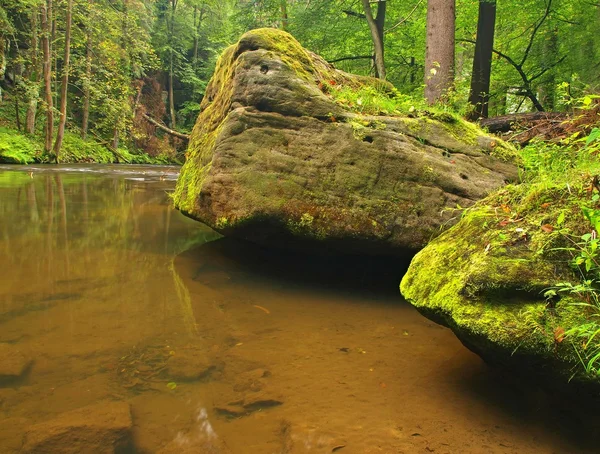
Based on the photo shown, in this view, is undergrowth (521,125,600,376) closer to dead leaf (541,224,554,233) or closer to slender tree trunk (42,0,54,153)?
dead leaf (541,224,554,233)

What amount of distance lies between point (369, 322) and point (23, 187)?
9.68 m

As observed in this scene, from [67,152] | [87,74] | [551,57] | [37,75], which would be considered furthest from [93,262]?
[37,75]

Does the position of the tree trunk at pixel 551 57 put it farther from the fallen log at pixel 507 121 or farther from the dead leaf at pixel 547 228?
the dead leaf at pixel 547 228

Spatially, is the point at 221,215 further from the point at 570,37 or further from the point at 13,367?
the point at 570,37

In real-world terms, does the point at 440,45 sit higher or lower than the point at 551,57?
lower

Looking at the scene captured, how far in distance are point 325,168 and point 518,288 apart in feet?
8.32

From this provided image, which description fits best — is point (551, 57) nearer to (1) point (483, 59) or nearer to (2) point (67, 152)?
(1) point (483, 59)

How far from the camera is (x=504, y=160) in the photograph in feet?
15.8

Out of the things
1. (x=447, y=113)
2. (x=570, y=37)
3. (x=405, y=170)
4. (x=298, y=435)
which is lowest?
(x=298, y=435)

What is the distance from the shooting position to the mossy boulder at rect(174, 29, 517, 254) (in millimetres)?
4172

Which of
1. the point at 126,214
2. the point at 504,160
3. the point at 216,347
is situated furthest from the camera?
the point at 126,214

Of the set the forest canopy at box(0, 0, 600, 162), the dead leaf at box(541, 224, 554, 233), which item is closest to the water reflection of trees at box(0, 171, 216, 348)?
the dead leaf at box(541, 224, 554, 233)

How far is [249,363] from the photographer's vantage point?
8.47 ft

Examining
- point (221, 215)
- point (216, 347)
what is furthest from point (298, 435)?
point (221, 215)
